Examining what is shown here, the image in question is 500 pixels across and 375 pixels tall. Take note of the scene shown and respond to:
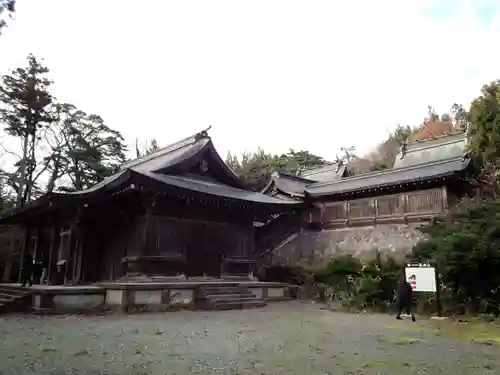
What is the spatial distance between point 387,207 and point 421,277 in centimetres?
1014

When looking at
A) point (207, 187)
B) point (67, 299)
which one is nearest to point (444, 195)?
point (207, 187)

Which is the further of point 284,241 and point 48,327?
point 284,241

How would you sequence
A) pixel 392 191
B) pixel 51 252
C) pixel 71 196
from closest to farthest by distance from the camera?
pixel 71 196, pixel 51 252, pixel 392 191

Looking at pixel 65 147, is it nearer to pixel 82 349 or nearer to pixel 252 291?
pixel 252 291

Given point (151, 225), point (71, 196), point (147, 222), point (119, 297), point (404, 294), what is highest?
point (71, 196)

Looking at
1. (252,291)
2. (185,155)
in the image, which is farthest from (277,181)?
(252,291)

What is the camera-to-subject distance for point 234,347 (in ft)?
24.0

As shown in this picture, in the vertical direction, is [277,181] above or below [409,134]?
below

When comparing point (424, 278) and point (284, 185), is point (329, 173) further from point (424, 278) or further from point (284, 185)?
point (424, 278)

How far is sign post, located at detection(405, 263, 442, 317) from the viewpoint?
39.5ft

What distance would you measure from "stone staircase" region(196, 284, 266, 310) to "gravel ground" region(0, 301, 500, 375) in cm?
301

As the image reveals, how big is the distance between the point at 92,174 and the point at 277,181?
56.9 ft

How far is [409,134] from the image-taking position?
167 feet

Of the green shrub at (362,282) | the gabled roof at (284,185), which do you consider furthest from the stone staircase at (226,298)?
the gabled roof at (284,185)
